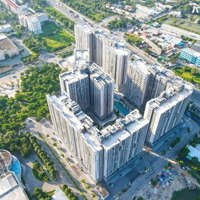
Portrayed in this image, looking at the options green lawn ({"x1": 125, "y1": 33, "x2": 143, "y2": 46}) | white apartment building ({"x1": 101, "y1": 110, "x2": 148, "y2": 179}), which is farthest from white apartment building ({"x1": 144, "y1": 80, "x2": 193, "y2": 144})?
green lawn ({"x1": 125, "y1": 33, "x2": 143, "y2": 46})

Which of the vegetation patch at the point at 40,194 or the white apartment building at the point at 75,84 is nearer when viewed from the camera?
the vegetation patch at the point at 40,194

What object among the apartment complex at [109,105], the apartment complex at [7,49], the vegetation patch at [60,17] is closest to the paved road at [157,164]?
the apartment complex at [109,105]

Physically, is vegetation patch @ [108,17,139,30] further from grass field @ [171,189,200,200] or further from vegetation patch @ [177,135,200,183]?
grass field @ [171,189,200,200]

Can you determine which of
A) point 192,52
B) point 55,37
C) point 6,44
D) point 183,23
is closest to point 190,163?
point 192,52

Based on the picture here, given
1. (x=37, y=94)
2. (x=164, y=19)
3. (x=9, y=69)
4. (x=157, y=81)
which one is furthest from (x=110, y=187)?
(x=164, y=19)

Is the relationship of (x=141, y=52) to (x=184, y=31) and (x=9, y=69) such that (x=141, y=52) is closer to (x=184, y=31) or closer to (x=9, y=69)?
(x=184, y=31)

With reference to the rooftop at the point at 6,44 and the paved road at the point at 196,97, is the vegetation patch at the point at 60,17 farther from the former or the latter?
the paved road at the point at 196,97

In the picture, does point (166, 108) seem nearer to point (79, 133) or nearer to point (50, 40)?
point (79, 133)
